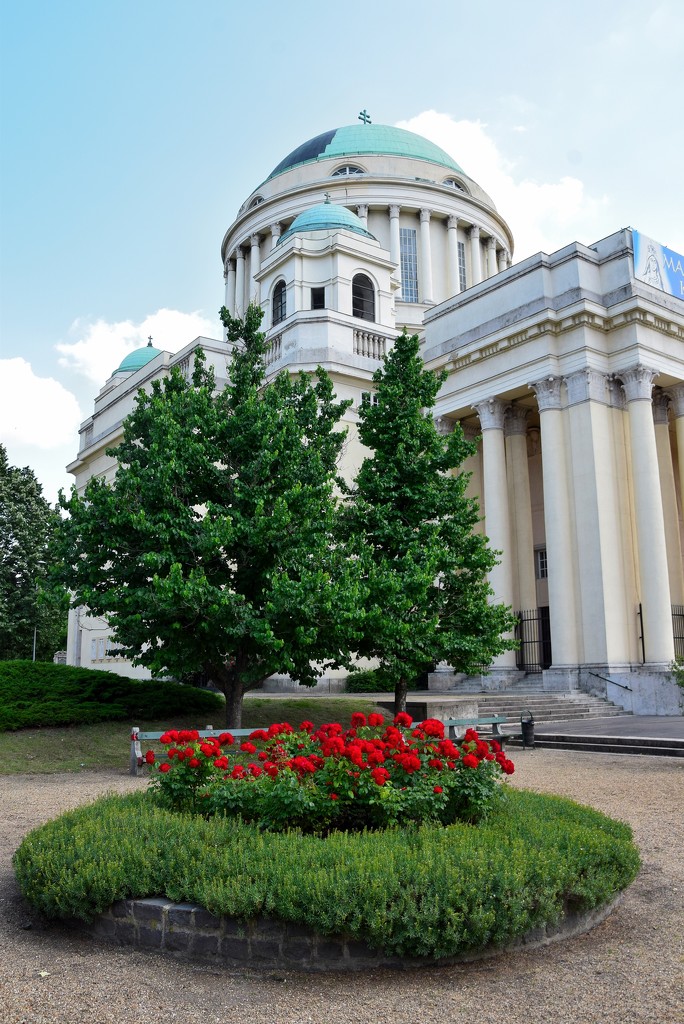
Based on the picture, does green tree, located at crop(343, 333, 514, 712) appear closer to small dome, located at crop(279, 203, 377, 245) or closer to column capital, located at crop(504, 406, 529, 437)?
column capital, located at crop(504, 406, 529, 437)

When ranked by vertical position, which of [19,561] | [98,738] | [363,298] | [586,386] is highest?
[363,298]

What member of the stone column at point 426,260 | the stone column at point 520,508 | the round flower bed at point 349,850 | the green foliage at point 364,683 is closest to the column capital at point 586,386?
the stone column at point 520,508

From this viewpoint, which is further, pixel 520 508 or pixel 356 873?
pixel 520 508

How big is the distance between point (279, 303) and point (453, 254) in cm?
2054

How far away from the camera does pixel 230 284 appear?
2339 inches

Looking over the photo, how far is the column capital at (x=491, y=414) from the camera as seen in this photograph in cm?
3011

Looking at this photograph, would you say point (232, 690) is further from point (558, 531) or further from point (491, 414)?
point (491, 414)

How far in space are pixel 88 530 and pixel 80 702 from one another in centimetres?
485

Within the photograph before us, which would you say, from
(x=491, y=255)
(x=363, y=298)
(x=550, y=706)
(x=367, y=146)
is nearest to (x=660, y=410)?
(x=363, y=298)

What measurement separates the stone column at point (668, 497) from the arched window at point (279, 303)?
52.6 feet

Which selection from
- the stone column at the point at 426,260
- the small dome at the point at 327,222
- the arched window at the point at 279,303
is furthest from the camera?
the stone column at the point at 426,260

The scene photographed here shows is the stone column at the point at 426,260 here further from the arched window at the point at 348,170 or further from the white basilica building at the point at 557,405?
the white basilica building at the point at 557,405

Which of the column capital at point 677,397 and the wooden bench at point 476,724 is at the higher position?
the column capital at point 677,397

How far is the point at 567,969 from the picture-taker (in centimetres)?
522
